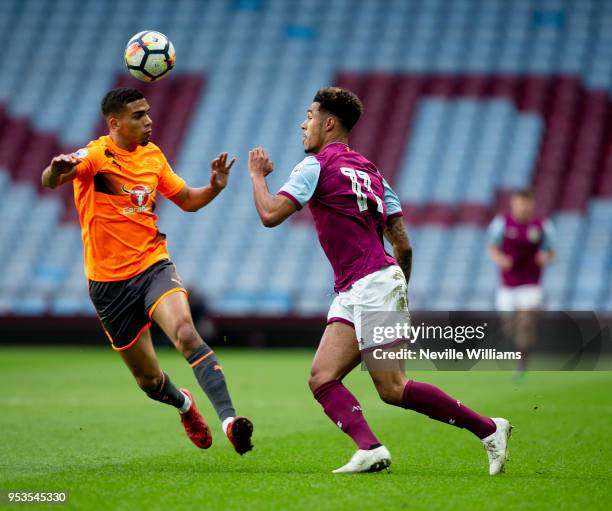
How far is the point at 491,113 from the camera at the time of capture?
2281 centimetres

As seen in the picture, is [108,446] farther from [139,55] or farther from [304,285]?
[304,285]

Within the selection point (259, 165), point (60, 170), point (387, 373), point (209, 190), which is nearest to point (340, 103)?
point (259, 165)

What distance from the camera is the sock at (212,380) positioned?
627 cm

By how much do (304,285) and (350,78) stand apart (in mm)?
5661

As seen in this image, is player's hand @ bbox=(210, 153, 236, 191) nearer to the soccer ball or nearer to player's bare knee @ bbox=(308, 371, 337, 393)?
the soccer ball

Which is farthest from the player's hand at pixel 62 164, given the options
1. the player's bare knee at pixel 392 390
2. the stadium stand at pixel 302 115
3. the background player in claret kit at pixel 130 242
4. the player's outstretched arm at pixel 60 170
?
the stadium stand at pixel 302 115

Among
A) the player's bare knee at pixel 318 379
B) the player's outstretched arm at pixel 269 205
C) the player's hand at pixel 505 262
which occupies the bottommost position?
the player's bare knee at pixel 318 379

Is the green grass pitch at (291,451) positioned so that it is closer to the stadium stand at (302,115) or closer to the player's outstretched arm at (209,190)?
the player's outstretched arm at (209,190)

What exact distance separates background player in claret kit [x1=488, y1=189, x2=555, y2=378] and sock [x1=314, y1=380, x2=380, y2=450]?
759cm

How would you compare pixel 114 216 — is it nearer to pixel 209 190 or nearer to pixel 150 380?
pixel 209 190

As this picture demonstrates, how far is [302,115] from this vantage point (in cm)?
2362

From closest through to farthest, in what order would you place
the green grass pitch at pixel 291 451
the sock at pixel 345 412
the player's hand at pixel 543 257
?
the green grass pitch at pixel 291 451, the sock at pixel 345 412, the player's hand at pixel 543 257

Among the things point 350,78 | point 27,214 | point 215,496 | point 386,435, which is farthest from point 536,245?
point 27,214

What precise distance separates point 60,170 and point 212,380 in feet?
5.05
